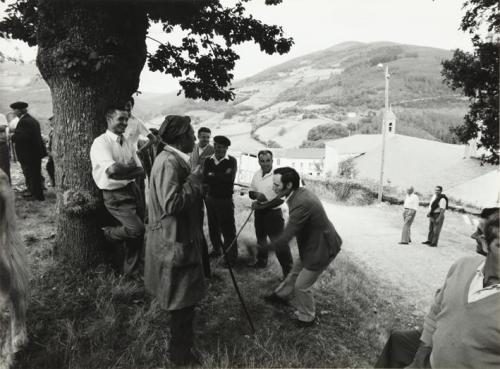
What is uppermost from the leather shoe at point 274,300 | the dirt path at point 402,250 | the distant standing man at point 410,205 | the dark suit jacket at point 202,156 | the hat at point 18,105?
the hat at point 18,105

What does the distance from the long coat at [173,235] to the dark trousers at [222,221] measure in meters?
2.30

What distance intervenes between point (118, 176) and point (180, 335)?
5.21ft

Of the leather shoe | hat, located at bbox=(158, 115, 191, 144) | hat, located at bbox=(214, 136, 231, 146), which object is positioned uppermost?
hat, located at bbox=(158, 115, 191, 144)

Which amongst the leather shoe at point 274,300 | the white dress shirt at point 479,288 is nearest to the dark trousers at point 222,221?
the leather shoe at point 274,300

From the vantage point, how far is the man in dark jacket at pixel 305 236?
4.04m

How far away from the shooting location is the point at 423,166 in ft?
169

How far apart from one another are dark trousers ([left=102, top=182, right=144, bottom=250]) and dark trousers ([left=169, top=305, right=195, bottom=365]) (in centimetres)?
115

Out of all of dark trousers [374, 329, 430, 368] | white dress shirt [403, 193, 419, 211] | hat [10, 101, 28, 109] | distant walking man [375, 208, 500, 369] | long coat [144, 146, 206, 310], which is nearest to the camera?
distant walking man [375, 208, 500, 369]

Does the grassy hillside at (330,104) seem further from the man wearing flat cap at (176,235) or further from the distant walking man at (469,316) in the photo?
the distant walking man at (469,316)

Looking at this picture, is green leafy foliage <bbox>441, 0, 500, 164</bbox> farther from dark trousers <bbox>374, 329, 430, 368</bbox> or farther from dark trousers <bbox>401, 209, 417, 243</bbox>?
dark trousers <bbox>374, 329, 430, 368</bbox>

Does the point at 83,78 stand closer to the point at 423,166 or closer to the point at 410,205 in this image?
the point at 410,205

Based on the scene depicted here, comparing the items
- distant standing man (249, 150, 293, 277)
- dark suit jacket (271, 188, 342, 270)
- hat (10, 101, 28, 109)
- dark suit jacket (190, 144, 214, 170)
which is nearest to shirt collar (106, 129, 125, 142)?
dark suit jacket (190, 144, 214, 170)

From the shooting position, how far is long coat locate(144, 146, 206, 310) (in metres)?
2.73

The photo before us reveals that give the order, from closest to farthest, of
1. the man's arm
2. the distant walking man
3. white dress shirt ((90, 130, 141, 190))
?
the distant walking man → white dress shirt ((90, 130, 141, 190)) → the man's arm
